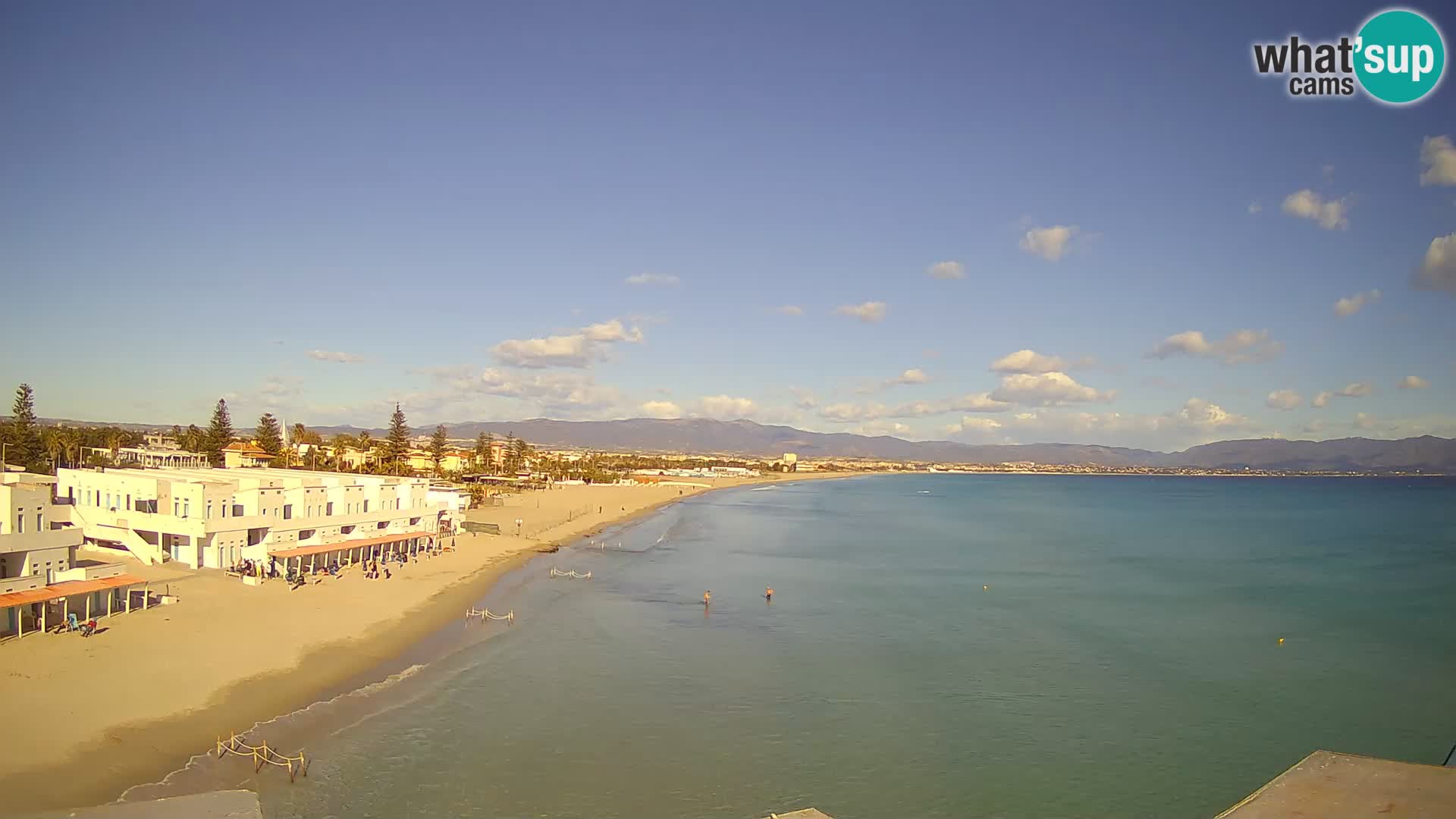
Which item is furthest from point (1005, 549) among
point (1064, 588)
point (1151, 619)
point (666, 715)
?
point (666, 715)

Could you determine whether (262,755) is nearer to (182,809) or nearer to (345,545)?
(182,809)

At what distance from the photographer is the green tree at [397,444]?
84188 millimetres

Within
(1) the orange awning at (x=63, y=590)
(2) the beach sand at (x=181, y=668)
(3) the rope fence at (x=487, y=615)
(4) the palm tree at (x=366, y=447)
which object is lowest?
(3) the rope fence at (x=487, y=615)

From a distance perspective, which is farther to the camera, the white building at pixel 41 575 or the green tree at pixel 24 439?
the green tree at pixel 24 439

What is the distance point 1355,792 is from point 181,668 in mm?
23258

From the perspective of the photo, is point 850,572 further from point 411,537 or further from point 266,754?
point 266,754

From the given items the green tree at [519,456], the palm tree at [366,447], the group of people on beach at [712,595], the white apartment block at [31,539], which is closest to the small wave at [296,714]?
the white apartment block at [31,539]

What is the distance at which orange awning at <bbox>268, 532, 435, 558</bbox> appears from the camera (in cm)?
3198

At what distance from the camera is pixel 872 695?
74.4 ft

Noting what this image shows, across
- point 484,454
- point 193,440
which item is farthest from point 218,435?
point 484,454

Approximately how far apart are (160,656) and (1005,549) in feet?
167

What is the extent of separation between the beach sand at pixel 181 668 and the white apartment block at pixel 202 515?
1099mm

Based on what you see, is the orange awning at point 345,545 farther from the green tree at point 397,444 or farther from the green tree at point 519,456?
the green tree at point 519,456

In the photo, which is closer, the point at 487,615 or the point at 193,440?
the point at 487,615
